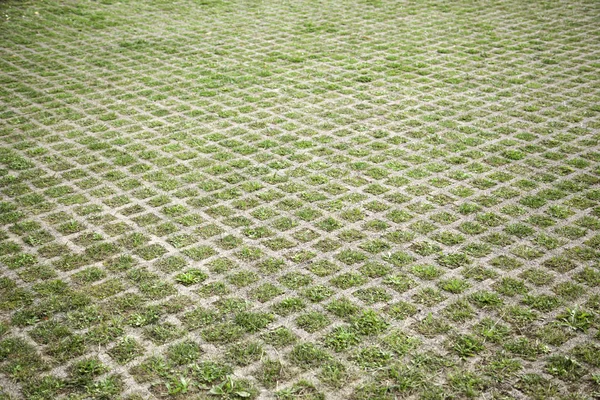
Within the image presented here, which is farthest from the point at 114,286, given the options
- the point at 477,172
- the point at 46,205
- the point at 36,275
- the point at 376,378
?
the point at 477,172

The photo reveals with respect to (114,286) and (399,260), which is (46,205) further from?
(399,260)

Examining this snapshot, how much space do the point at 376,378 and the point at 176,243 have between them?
2301 mm

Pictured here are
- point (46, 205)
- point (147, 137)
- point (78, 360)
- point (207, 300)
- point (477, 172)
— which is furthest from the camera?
point (147, 137)

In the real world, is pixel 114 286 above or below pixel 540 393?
below

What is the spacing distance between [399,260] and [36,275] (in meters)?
3.10

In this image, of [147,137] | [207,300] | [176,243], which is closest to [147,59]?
[147,137]

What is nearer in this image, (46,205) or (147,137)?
(46,205)

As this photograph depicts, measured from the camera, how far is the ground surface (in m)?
3.93

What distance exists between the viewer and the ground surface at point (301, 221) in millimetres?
3934

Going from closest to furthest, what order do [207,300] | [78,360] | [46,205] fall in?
[78,360] < [207,300] < [46,205]

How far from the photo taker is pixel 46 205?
5.77 m

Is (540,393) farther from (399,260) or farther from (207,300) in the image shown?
(207,300)

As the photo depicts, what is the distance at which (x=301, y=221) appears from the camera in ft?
18.1

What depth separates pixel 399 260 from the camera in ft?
16.3
